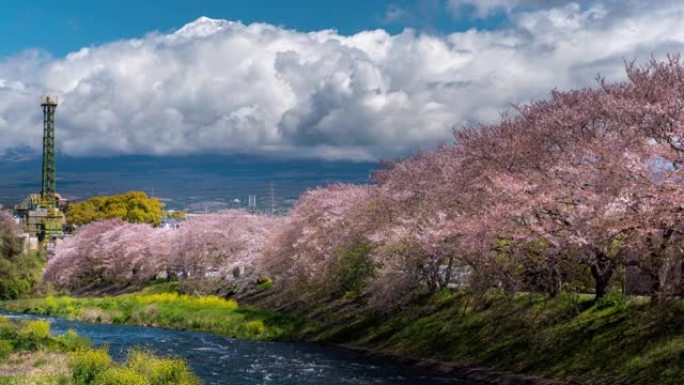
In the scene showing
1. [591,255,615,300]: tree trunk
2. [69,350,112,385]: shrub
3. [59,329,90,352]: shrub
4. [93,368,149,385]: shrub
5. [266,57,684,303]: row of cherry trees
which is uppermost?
[266,57,684,303]: row of cherry trees

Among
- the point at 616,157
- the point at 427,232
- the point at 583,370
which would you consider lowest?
the point at 583,370

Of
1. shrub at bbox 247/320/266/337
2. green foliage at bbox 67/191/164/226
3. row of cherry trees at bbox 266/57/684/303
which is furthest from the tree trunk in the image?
green foliage at bbox 67/191/164/226

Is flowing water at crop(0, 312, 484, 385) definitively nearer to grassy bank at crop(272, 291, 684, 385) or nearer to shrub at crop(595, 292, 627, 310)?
grassy bank at crop(272, 291, 684, 385)

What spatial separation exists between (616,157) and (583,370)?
8.83 m

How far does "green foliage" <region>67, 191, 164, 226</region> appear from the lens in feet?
455

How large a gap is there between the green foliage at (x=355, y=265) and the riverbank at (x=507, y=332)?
5.85 ft

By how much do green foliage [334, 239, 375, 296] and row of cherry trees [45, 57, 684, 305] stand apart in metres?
0.10

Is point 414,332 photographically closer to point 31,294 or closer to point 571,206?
point 571,206

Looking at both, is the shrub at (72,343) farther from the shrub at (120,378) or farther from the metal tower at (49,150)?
the metal tower at (49,150)

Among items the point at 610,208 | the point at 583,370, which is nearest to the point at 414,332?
the point at 583,370

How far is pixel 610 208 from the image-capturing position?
31.5 meters

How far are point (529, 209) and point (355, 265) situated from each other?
22.2 m

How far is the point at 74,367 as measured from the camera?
27922mm

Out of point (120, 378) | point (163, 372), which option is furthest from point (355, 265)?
point (120, 378)
